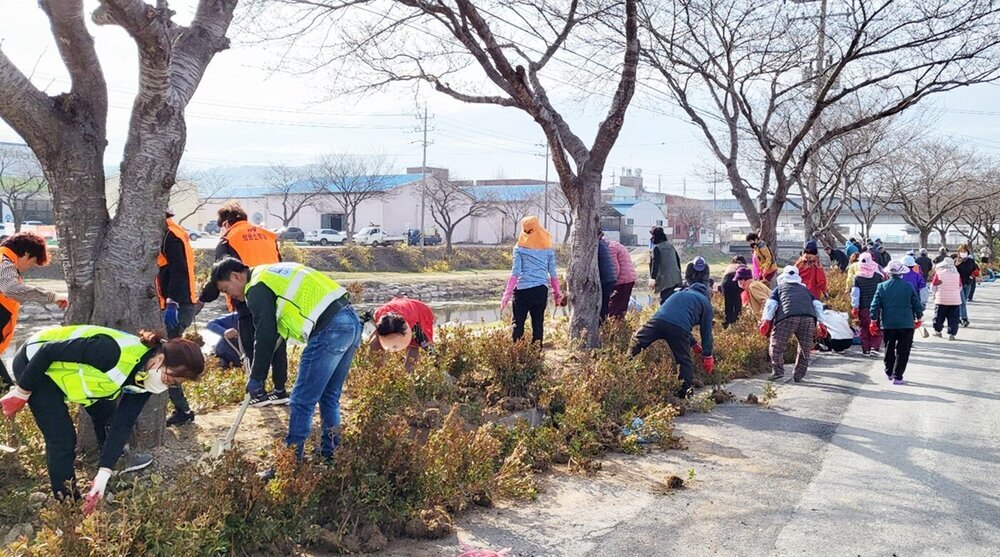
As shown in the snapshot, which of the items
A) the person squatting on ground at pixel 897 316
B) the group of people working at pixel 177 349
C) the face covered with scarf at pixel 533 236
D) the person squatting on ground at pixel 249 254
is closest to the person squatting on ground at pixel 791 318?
the person squatting on ground at pixel 897 316

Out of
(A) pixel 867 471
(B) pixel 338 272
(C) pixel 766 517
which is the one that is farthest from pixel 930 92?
(B) pixel 338 272

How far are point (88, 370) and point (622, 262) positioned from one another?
811 centimetres

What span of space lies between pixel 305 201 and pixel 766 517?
60867 millimetres

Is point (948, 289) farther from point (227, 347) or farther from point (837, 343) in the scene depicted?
point (227, 347)

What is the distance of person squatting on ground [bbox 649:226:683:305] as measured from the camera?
494 inches

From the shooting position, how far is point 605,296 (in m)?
11.6

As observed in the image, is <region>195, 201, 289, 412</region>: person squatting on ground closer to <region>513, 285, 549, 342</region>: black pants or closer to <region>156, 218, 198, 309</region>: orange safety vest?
<region>156, 218, 198, 309</region>: orange safety vest

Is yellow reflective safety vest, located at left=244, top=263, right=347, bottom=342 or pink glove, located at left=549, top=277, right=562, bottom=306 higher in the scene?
yellow reflective safety vest, located at left=244, top=263, right=347, bottom=342

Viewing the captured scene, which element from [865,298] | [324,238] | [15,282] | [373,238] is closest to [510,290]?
[15,282]

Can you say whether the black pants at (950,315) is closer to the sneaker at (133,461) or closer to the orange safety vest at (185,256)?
the orange safety vest at (185,256)

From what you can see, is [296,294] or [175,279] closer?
[296,294]

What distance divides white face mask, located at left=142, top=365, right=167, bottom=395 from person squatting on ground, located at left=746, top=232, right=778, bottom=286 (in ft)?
40.7

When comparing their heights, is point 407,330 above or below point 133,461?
above

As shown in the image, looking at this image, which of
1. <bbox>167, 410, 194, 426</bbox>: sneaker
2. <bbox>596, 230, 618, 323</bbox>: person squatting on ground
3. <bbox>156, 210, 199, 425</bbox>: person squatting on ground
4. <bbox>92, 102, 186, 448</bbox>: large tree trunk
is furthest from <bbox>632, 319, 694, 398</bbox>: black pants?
<bbox>92, 102, 186, 448</bbox>: large tree trunk
